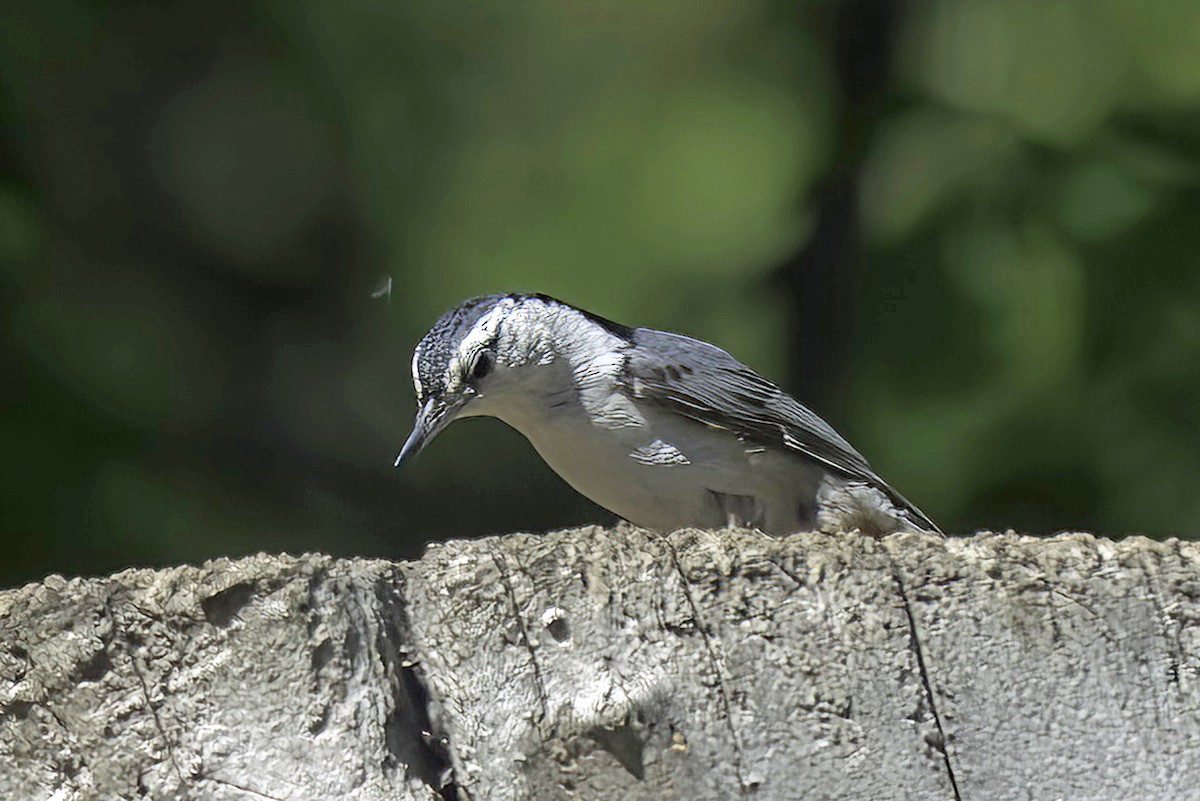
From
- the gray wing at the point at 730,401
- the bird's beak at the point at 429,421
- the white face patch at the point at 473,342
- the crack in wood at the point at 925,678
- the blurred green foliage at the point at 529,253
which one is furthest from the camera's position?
the blurred green foliage at the point at 529,253

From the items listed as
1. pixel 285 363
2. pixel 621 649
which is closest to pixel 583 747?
pixel 621 649

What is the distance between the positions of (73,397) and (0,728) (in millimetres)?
3089

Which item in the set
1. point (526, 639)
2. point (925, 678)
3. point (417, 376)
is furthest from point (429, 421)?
point (925, 678)

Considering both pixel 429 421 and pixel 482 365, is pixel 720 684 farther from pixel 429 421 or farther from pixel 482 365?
pixel 482 365

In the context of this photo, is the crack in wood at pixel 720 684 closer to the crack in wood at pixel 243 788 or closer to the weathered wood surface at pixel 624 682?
the weathered wood surface at pixel 624 682

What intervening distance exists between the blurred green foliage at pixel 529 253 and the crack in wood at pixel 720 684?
9.81ft

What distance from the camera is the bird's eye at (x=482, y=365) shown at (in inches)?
128

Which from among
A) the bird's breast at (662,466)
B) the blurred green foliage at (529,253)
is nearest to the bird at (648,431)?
the bird's breast at (662,466)

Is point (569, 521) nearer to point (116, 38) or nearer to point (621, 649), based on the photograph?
point (116, 38)

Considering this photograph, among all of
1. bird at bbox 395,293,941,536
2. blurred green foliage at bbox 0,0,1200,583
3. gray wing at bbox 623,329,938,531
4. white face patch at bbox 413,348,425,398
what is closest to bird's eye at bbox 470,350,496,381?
bird at bbox 395,293,941,536

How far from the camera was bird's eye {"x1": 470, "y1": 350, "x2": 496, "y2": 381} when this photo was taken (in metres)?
3.24

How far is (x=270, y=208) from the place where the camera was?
5.03 metres

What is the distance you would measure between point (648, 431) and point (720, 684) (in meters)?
1.60

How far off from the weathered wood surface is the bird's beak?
4.40 feet
